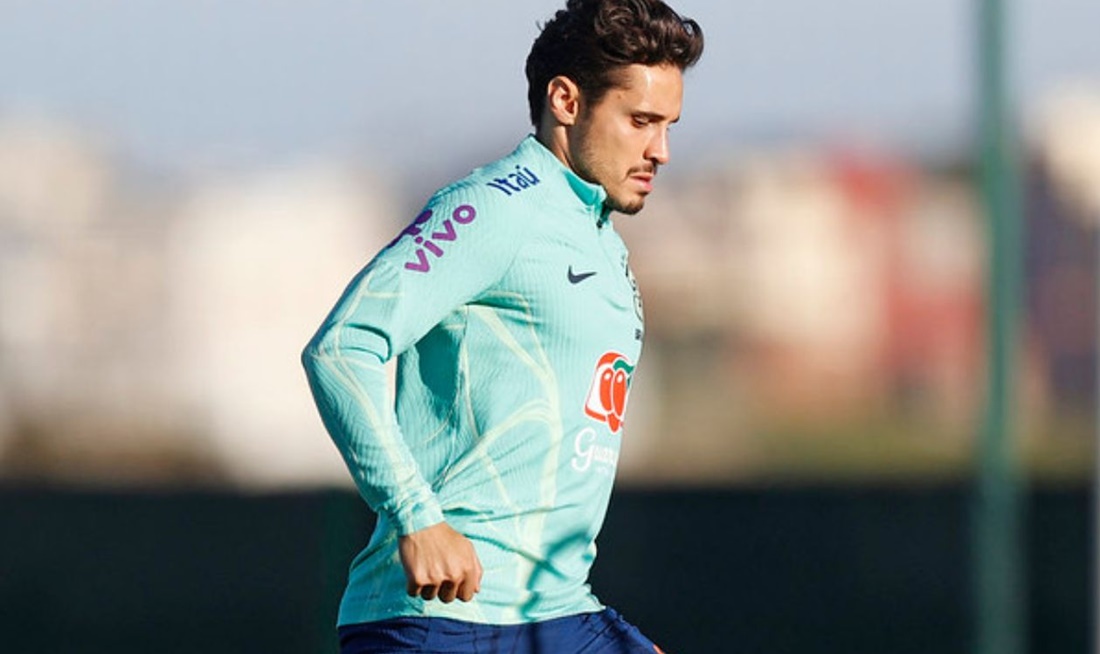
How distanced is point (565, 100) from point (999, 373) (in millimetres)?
3457

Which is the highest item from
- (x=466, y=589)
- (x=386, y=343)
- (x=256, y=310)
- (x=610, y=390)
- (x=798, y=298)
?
(x=386, y=343)

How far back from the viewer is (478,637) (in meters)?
3.12

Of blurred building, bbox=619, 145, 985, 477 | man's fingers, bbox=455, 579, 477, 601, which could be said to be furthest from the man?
blurred building, bbox=619, 145, 985, 477

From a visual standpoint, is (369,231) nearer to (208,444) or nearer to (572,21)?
(208,444)

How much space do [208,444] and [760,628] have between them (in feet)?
12.7

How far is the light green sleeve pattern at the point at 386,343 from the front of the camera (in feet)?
9.62

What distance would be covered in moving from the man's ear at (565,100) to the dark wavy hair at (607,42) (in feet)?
0.04

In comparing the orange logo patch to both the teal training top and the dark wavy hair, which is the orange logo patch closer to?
the teal training top

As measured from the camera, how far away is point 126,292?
35.3 feet

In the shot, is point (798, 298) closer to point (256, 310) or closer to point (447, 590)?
point (256, 310)

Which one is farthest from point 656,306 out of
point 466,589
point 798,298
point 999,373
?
point 466,589

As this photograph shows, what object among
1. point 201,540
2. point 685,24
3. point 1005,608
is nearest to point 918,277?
point 201,540

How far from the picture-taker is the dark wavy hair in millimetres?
3281

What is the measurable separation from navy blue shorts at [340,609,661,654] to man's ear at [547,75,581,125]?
74 cm
